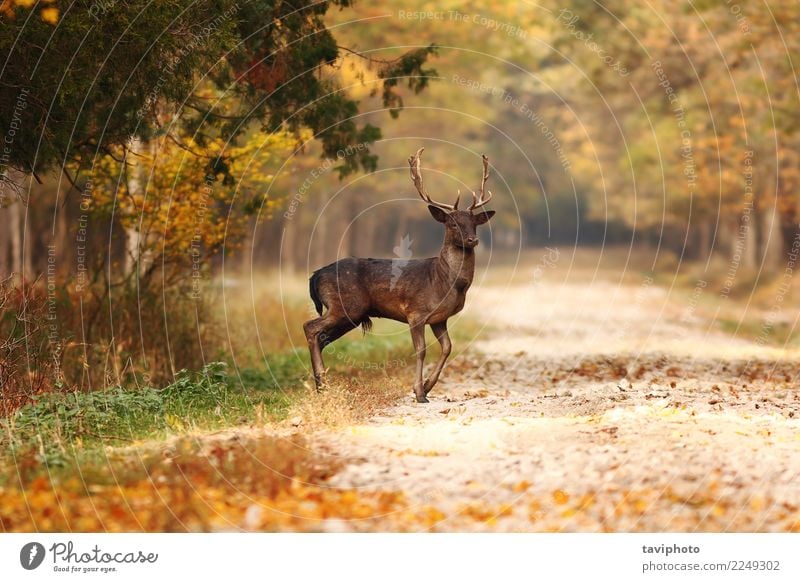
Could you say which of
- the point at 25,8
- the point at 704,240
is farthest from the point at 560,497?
the point at 704,240

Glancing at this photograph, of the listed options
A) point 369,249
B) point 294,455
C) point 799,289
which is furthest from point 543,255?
point 294,455

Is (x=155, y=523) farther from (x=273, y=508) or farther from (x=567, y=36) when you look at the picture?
(x=567, y=36)

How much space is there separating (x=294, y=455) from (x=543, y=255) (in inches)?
2546

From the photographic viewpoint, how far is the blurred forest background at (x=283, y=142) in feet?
45.3

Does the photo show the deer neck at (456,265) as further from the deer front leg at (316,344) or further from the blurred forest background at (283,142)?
the blurred forest background at (283,142)

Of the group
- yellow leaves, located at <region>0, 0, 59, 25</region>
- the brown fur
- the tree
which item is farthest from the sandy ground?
yellow leaves, located at <region>0, 0, 59, 25</region>

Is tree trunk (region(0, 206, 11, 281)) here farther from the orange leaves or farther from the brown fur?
the brown fur

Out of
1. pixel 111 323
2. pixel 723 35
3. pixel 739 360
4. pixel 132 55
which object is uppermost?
pixel 723 35

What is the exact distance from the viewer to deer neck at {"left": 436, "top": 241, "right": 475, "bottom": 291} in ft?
47.4

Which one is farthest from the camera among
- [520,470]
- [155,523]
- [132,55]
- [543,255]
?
[543,255]

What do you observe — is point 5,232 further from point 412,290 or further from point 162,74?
point 412,290

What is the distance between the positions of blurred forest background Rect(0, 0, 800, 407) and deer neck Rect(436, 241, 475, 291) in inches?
87.0

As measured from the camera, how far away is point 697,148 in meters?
41.2

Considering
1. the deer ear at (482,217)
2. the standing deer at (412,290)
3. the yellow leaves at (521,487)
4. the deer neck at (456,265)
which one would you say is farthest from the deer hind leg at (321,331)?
the yellow leaves at (521,487)
